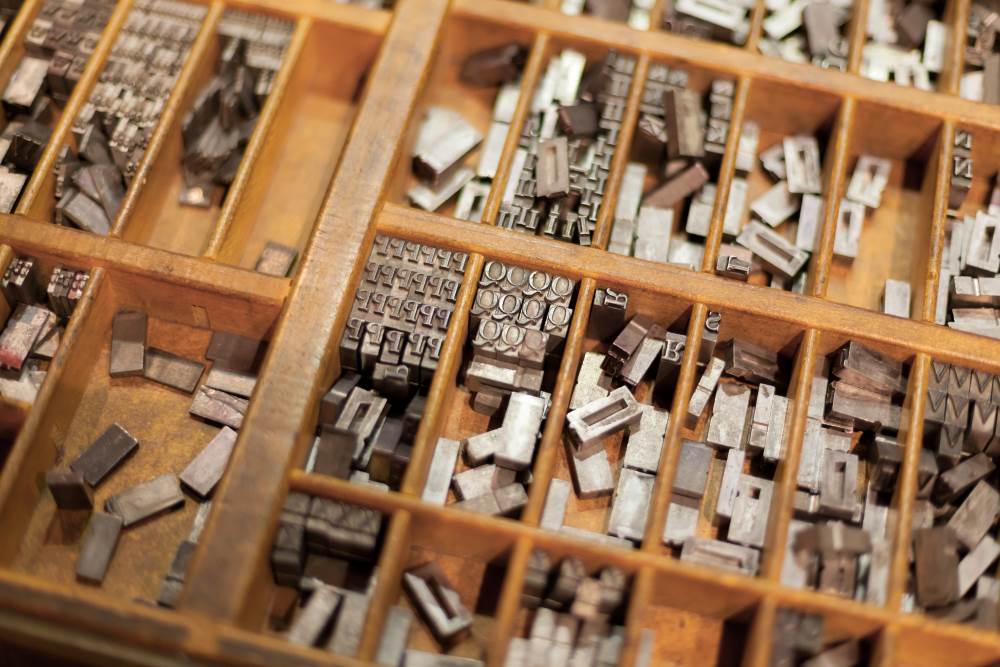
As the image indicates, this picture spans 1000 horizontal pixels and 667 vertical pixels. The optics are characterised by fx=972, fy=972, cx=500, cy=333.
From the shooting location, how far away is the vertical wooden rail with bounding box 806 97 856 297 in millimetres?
2986

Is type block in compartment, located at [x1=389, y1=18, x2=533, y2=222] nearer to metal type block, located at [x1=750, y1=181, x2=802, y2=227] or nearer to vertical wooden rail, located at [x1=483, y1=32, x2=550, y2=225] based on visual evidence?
vertical wooden rail, located at [x1=483, y1=32, x2=550, y2=225]

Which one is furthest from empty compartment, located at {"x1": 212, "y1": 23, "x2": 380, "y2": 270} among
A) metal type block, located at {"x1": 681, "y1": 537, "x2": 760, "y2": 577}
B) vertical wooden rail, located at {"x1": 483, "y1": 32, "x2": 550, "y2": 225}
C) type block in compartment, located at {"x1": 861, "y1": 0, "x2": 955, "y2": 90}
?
type block in compartment, located at {"x1": 861, "y1": 0, "x2": 955, "y2": 90}

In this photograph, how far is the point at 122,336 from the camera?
2984mm

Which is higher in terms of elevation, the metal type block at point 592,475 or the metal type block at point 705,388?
the metal type block at point 705,388

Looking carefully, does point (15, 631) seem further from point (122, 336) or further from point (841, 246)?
point (841, 246)

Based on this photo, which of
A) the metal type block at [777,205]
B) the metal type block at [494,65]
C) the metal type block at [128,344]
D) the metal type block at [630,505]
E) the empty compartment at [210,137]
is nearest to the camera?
the metal type block at [630,505]

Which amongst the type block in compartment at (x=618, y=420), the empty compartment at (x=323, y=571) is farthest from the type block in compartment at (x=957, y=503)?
the empty compartment at (x=323, y=571)

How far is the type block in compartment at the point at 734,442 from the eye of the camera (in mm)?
2736

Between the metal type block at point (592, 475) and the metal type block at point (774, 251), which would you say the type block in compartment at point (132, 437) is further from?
the metal type block at point (774, 251)

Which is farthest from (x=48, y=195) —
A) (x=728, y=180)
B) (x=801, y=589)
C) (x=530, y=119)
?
(x=801, y=589)

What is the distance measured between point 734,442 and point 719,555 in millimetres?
363

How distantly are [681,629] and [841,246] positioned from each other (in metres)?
1.38

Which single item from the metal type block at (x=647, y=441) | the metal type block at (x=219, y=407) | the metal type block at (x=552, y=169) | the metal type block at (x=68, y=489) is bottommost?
the metal type block at (x=68, y=489)

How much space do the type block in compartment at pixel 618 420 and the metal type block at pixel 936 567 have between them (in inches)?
25.3
